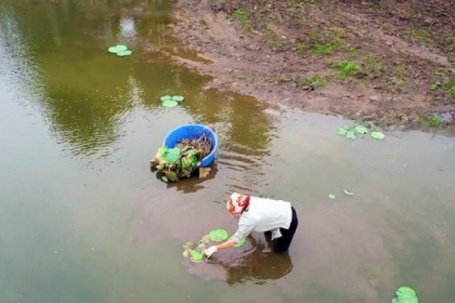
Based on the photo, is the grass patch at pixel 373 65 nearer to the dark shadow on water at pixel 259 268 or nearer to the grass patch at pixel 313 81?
the grass patch at pixel 313 81

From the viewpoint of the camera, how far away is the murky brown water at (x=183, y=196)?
643 cm

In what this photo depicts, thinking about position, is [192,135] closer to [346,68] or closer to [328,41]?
[346,68]

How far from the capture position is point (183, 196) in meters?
7.68

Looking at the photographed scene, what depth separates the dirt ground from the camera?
9820 mm

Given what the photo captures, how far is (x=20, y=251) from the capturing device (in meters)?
6.75

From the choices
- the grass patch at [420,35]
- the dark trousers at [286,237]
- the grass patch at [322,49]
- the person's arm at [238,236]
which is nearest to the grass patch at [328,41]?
the grass patch at [322,49]

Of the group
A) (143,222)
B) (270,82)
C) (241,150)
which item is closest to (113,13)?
(270,82)

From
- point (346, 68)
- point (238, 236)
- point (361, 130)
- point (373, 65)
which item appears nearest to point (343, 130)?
point (361, 130)

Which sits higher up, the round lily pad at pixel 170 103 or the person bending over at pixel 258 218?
the person bending over at pixel 258 218

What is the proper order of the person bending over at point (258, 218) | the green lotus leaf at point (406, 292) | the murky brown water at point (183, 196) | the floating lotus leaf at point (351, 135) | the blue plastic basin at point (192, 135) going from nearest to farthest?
the person bending over at point (258, 218) < the green lotus leaf at point (406, 292) < the murky brown water at point (183, 196) < the blue plastic basin at point (192, 135) < the floating lotus leaf at point (351, 135)

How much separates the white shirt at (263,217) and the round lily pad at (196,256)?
26.0 inches

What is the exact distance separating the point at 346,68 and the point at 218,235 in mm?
5419

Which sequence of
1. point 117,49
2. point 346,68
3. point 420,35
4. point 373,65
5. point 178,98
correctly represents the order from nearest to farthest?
point 178,98 → point 346,68 → point 373,65 → point 117,49 → point 420,35

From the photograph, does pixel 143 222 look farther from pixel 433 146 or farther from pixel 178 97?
pixel 433 146
